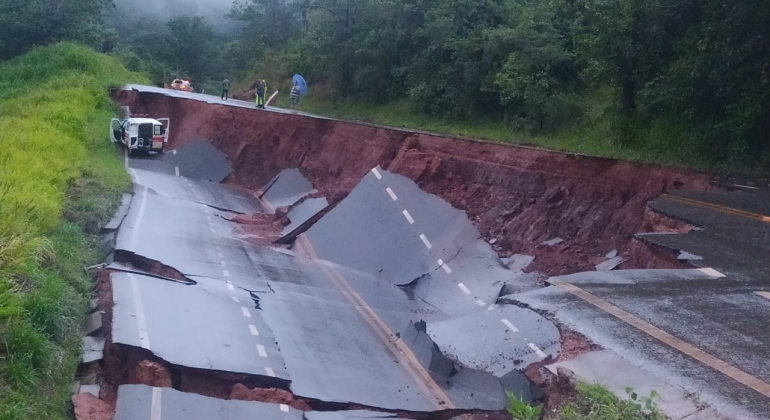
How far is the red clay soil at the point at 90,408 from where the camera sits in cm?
855

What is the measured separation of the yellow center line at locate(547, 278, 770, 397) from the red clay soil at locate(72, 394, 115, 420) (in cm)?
569

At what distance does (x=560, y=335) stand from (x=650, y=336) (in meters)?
0.93

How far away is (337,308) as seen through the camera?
14.7m

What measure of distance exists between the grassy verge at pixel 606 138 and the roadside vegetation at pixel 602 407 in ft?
37.5

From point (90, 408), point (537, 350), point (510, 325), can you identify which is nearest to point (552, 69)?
point (510, 325)

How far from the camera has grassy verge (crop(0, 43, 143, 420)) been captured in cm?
852

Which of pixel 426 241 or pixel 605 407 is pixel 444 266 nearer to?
pixel 426 241

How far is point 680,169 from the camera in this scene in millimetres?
16422

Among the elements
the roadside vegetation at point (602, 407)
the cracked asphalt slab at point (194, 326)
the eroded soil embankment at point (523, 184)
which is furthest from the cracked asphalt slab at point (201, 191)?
the roadside vegetation at point (602, 407)

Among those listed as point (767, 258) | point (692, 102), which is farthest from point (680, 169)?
point (767, 258)

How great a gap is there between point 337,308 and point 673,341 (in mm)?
7892

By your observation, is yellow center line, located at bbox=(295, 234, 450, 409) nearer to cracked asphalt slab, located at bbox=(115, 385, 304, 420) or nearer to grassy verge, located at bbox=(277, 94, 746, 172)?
cracked asphalt slab, located at bbox=(115, 385, 304, 420)

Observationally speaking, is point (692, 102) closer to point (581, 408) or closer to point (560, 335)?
point (560, 335)

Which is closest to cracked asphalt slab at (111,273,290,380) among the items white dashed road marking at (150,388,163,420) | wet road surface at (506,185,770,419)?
white dashed road marking at (150,388,163,420)
